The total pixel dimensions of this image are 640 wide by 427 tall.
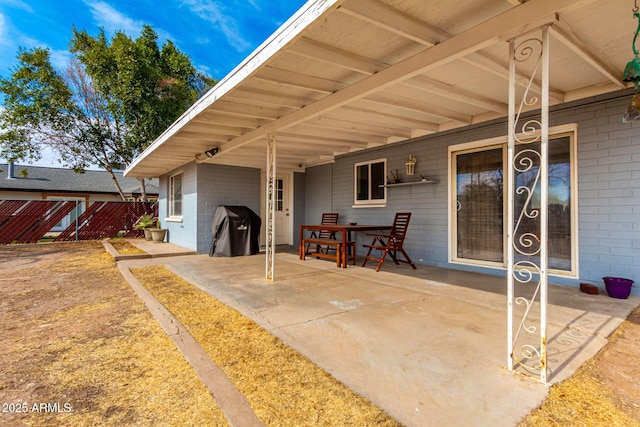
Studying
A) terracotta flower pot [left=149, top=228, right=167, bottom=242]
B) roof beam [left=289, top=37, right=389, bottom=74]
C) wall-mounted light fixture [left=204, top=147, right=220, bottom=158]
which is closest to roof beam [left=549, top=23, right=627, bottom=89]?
roof beam [left=289, top=37, right=389, bottom=74]

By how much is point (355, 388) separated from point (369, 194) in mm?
5265

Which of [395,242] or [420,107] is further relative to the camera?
[395,242]

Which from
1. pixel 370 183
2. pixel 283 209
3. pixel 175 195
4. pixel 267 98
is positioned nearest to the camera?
pixel 267 98

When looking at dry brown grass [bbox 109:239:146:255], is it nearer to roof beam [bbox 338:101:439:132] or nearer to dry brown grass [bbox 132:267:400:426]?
dry brown grass [bbox 132:267:400:426]

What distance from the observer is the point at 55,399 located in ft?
5.77

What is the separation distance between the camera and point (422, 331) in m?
2.60

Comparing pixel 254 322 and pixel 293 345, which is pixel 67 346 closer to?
pixel 254 322

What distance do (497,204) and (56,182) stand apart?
22290mm

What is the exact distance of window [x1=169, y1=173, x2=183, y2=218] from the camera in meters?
9.09

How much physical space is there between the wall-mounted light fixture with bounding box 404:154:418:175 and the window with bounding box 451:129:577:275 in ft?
2.26

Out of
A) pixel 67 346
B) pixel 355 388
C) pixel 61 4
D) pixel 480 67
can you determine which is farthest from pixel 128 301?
pixel 61 4

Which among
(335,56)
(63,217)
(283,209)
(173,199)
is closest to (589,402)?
(335,56)

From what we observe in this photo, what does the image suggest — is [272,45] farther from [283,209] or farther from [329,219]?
[283,209]

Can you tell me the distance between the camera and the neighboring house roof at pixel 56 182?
16.9 meters
